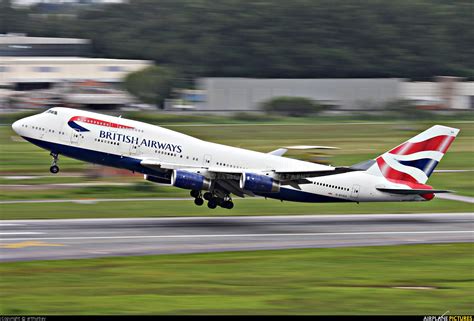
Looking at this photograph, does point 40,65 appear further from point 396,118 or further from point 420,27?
point 420,27

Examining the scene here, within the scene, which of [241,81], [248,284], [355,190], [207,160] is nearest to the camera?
[248,284]

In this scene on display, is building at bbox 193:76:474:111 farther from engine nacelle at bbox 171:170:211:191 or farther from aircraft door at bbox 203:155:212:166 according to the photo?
engine nacelle at bbox 171:170:211:191

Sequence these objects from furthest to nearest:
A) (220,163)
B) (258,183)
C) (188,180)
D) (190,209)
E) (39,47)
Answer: (39,47)
(190,209)
(220,163)
(258,183)
(188,180)

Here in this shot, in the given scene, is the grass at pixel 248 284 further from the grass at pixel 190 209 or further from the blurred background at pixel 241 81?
the blurred background at pixel 241 81

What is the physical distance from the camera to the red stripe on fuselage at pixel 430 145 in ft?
153

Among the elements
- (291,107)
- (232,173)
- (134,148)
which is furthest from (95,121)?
(291,107)

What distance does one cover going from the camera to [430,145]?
46.7 meters

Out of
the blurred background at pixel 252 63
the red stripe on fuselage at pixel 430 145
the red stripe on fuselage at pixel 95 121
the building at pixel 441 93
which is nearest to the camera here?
the red stripe on fuselage at pixel 95 121

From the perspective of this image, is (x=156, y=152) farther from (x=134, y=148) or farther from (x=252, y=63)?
(x=252, y=63)

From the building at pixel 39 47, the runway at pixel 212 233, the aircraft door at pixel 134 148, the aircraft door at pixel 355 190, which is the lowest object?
the runway at pixel 212 233

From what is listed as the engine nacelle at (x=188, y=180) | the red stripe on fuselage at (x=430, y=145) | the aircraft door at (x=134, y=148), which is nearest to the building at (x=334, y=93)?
the red stripe on fuselage at (x=430, y=145)

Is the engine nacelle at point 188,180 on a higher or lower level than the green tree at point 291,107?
lower

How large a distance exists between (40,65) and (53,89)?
9.30 m

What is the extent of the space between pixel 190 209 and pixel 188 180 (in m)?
7.16
